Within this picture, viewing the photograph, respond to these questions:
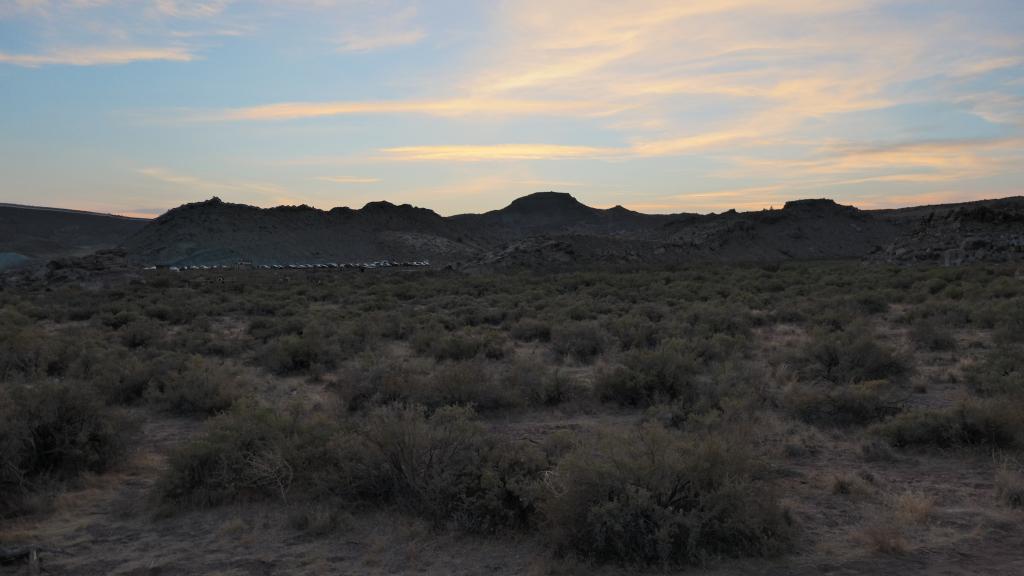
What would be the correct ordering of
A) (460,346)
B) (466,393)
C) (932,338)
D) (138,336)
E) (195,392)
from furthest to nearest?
(138,336) < (460,346) < (932,338) < (195,392) < (466,393)

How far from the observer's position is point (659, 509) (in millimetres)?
5199

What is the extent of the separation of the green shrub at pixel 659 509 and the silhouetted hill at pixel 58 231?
368 ft

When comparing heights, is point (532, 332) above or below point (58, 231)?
below

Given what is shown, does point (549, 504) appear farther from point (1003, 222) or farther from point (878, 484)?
point (1003, 222)

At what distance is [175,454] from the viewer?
7.04 metres

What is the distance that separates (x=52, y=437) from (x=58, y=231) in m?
146

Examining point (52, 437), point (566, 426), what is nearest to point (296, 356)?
point (52, 437)

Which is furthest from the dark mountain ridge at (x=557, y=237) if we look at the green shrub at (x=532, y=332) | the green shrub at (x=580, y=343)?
the green shrub at (x=580, y=343)

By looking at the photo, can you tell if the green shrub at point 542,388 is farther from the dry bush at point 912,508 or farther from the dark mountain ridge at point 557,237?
the dark mountain ridge at point 557,237

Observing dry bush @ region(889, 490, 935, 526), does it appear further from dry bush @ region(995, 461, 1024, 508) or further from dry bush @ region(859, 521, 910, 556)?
dry bush @ region(995, 461, 1024, 508)

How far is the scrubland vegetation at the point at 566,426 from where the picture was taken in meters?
5.53

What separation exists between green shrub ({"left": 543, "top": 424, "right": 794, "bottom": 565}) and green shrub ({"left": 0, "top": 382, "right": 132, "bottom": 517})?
16.6 feet

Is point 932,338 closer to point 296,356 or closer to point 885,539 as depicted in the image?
point 885,539

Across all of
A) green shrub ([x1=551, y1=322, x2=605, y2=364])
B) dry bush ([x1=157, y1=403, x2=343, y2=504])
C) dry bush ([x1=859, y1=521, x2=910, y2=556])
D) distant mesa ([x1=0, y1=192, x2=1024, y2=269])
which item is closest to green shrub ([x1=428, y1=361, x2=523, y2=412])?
dry bush ([x1=157, y1=403, x2=343, y2=504])
